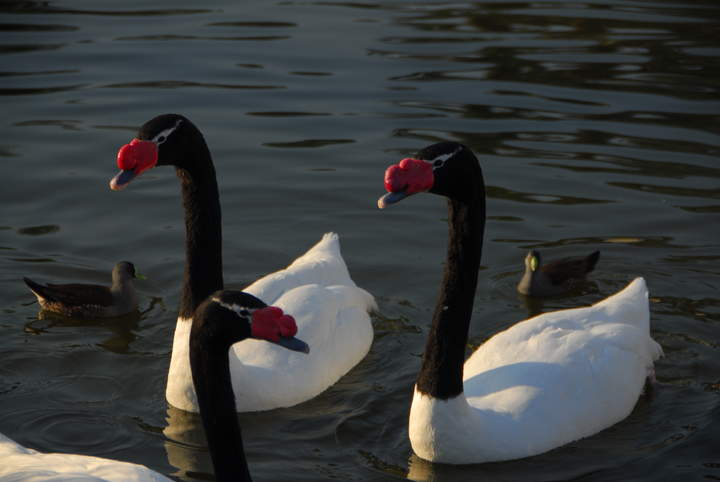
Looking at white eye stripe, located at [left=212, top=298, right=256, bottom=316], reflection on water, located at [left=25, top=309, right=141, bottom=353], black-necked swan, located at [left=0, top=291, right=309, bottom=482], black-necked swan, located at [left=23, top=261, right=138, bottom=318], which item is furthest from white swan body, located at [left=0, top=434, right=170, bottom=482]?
black-necked swan, located at [left=23, top=261, right=138, bottom=318]

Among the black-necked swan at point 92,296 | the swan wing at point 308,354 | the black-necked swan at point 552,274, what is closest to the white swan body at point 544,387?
the swan wing at point 308,354

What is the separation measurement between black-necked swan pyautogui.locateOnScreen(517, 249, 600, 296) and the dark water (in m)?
0.25

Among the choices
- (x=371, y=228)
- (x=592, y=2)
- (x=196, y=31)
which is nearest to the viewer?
(x=371, y=228)

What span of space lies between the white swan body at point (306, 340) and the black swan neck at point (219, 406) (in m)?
2.15

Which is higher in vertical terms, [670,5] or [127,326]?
→ [670,5]

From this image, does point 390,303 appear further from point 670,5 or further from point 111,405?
point 670,5

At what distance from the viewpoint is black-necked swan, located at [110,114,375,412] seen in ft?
28.6

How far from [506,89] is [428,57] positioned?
186 cm

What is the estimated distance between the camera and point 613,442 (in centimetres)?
875

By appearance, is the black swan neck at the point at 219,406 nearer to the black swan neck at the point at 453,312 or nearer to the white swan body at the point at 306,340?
the black swan neck at the point at 453,312

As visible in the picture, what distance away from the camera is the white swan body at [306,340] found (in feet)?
29.9

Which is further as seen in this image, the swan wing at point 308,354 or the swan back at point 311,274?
the swan back at point 311,274

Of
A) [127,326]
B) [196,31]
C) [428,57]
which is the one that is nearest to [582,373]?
[127,326]

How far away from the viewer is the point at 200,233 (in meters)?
9.03
